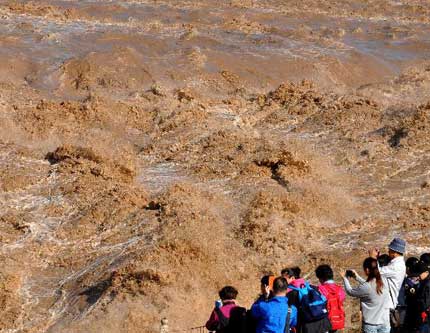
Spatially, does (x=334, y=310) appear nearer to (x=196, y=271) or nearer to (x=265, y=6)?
(x=196, y=271)

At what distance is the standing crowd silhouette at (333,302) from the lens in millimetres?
5352

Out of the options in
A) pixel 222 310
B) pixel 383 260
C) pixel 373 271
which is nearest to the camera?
pixel 222 310

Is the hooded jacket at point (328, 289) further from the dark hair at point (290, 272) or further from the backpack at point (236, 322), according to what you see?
the backpack at point (236, 322)

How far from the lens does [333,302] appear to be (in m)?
5.79

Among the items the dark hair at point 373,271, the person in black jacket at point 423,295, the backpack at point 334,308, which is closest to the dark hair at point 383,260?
the person in black jacket at point 423,295

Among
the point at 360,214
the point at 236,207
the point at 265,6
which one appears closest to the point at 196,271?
the point at 236,207

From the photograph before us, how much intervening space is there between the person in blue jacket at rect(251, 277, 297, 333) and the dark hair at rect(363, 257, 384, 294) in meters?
0.76

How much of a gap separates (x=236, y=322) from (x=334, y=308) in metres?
0.89

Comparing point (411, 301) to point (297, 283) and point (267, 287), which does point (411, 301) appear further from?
point (267, 287)

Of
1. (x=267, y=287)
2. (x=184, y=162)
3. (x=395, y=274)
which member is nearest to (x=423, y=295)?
(x=395, y=274)

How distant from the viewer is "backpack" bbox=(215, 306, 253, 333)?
539 centimetres

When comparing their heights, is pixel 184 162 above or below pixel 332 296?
below

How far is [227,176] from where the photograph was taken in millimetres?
14352

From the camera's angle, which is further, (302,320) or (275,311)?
(302,320)
